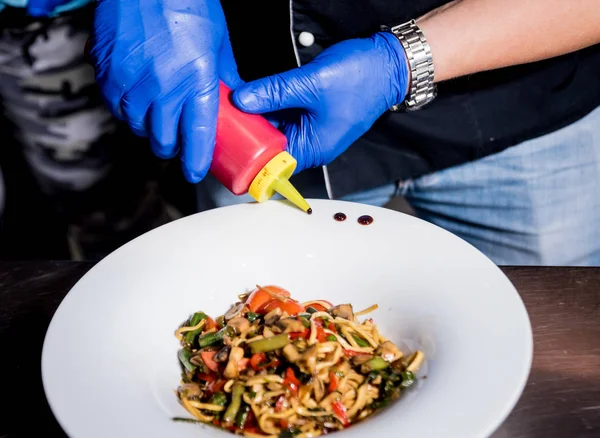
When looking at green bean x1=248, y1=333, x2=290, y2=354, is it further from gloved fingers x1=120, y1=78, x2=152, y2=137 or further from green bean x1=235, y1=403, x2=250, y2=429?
gloved fingers x1=120, y1=78, x2=152, y2=137

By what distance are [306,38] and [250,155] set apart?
51cm

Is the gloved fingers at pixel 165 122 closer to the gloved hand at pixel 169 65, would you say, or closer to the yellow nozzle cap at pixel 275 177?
the gloved hand at pixel 169 65

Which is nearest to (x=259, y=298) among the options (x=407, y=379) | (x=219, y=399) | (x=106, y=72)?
(x=219, y=399)

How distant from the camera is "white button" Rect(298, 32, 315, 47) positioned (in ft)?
4.89

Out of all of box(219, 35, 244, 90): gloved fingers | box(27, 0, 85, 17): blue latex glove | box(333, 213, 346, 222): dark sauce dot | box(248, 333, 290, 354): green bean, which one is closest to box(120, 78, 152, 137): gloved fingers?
box(219, 35, 244, 90): gloved fingers

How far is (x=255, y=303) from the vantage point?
113 centimetres

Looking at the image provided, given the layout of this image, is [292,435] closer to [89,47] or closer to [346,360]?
[346,360]

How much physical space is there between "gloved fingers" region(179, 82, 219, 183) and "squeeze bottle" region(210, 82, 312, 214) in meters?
0.01

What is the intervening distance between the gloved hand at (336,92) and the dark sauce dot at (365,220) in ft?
0.66

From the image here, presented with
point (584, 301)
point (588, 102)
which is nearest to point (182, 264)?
point (584, 301)

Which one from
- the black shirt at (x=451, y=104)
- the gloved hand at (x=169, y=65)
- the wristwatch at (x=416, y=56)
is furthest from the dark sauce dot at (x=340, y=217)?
the black shirt at (x=451, y=104)

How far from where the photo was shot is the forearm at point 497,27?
137 centimetres

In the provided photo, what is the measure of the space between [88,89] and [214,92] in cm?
87

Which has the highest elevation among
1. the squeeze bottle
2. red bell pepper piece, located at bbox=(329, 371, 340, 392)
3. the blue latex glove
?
the blue latex glove
